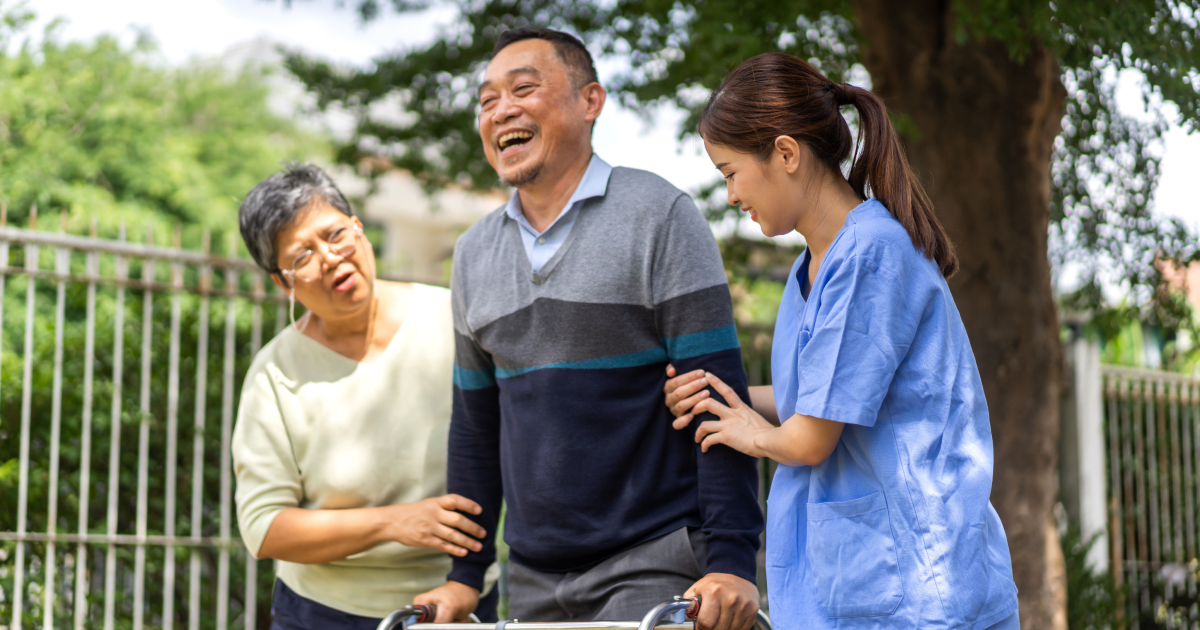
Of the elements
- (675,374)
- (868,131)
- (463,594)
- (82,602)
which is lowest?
(82,602)

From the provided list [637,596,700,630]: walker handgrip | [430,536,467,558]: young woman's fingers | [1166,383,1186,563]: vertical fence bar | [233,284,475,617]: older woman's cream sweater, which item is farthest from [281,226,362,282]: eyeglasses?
[1166,383,1186,563]: vertical fence bar

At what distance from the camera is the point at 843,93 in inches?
81.4

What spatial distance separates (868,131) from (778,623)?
99 centimetres

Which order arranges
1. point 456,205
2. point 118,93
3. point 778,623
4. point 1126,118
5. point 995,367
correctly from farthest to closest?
point 456,205
point 118,93
point 1126,118
point 995,367
point 778,623

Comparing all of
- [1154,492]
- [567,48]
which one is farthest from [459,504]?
[1154,492]

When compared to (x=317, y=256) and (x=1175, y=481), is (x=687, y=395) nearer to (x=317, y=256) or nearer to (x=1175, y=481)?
(x=317, y=256)

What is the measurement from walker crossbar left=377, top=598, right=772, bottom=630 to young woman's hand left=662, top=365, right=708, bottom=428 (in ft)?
1.37

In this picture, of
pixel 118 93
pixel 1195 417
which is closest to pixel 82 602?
pixel 1195 417

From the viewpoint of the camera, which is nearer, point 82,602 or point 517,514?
point 517,514

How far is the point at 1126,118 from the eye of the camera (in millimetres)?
5617

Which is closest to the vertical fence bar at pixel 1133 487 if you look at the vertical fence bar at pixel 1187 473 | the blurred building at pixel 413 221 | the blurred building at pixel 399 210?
the vertical fence bar at pixel 1187 473

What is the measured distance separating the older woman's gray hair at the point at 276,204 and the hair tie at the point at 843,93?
5.32 feet

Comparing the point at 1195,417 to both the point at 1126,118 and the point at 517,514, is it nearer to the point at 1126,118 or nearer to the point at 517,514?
the point at 1126,118

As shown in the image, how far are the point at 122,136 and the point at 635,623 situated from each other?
13.6 m
